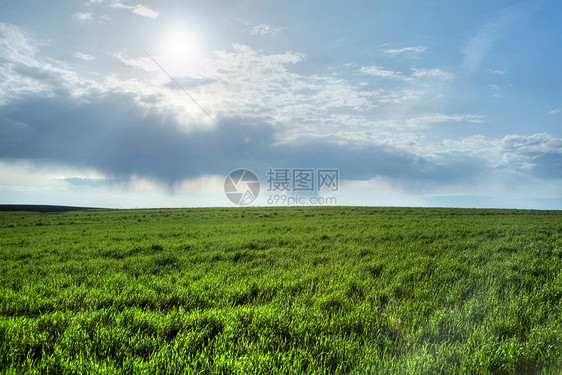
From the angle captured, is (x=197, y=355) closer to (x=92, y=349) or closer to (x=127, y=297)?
(x=92, y=349)

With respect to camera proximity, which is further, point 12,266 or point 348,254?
point 348,254

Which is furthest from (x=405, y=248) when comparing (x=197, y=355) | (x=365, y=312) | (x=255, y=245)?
(x=197, y=355)

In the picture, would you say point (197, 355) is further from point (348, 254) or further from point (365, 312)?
point (348, 254)

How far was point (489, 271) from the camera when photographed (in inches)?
261

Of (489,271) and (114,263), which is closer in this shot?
(489,271)

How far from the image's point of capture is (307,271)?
6602 millimetres

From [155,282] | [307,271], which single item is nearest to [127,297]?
[155,282]

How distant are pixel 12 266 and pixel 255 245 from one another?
23.7 feet

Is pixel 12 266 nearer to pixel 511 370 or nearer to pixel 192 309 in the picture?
pixel 192 309

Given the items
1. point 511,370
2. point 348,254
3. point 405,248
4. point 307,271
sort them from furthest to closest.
Answer: point 405,248 → point 348,254 → point 307,271 → point 511,370

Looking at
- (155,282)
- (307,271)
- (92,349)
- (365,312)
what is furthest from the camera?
(307,271)

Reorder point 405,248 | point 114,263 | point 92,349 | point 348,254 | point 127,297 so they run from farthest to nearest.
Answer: point 405,248 < point 348,254 < point 114,263 < point 127,297 < point 92,349

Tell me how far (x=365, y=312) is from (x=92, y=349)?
148 inches

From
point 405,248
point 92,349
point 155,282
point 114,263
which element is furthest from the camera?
point 405,248
